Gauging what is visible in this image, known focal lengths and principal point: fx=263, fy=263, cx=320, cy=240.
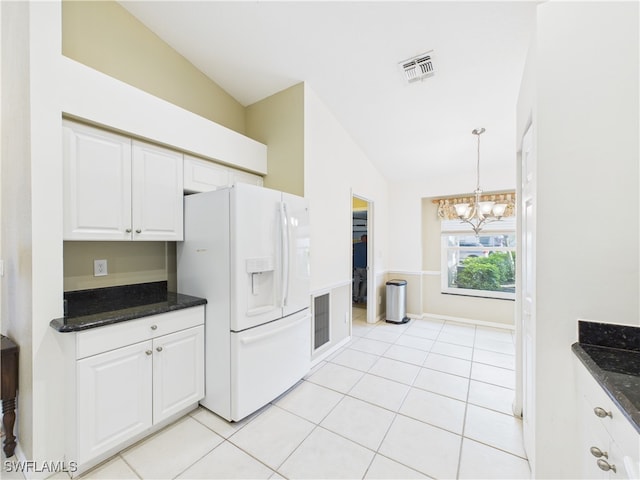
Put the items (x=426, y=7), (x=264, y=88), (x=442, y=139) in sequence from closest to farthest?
(x=426, y=7)
(x=264, y=88)
(x=442, y=139)

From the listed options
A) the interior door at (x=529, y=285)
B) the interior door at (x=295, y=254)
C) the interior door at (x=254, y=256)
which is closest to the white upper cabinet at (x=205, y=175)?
the interior door at (x=254, y=256)

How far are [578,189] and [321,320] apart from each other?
2.56m

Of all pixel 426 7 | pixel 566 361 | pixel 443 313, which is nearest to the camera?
pixel 566 361

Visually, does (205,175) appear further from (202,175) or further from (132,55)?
(132,55)

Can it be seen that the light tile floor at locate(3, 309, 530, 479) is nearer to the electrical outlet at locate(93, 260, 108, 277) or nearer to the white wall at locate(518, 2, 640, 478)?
the white wall at locate(518, 2, 640, 478)

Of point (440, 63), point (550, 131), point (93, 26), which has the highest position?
point (93, 26)

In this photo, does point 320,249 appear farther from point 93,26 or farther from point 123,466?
point 93,26

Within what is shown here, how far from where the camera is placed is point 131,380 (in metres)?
1.69

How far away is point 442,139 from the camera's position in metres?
3.35

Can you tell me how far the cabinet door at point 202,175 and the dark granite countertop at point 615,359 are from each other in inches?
108

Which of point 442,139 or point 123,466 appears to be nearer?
point 123,466

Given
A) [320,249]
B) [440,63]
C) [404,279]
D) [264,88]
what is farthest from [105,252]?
[404,279]

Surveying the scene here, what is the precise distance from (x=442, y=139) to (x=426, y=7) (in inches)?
69.3

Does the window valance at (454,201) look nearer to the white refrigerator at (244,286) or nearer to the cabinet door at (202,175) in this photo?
the white refrigerator at (244,286)
